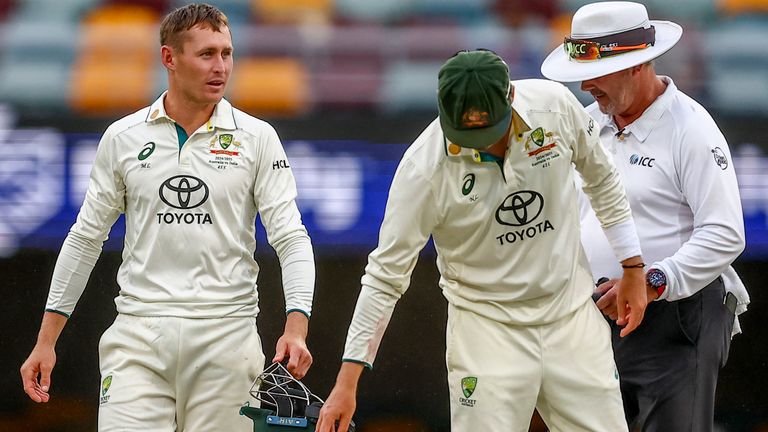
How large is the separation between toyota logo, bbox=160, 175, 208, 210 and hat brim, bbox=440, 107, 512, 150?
34.1 inches

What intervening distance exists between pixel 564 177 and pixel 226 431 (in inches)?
46.8

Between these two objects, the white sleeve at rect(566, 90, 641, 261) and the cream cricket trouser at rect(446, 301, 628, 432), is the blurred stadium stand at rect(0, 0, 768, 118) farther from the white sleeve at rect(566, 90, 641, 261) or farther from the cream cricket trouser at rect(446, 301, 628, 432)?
the cream cricket trouser at rect(446, 301, 628, 432)

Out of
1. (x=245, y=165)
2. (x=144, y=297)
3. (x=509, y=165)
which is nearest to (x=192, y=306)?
(x=144, y=297)

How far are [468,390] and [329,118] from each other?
1884 millimetres

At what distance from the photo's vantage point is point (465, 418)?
11.2ft

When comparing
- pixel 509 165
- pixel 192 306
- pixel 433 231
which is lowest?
pixel 192 306

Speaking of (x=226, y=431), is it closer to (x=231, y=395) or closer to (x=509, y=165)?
(x=231, y=395)

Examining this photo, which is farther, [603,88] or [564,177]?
[603,88]

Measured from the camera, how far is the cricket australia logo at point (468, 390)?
341 cm

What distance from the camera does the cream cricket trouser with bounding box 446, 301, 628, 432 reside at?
3.39 metres

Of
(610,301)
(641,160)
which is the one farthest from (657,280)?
(641,160)

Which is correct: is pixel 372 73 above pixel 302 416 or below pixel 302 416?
above

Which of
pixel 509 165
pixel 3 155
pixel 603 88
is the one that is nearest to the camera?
pixel 509 165

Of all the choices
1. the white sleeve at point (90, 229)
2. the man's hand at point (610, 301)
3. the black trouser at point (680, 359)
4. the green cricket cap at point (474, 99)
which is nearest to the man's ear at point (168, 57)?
the white sleeve at point (90, 229)
